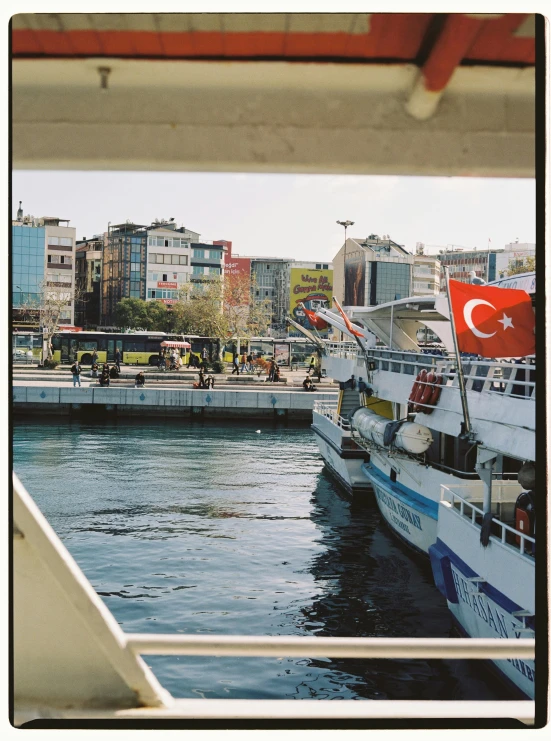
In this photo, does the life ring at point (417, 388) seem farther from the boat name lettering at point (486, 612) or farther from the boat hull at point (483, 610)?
the boat name lettering at point (486, 612)

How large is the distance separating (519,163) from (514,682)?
21.0 ft

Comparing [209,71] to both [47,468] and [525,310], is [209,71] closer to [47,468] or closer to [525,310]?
[525,310]

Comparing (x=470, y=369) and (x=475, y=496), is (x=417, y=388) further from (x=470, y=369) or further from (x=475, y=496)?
(x=475, y=496)

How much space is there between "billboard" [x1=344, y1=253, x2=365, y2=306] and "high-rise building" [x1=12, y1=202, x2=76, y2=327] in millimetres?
29770

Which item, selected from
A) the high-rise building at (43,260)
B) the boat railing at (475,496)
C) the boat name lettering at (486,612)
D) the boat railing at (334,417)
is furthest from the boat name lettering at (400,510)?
the high-rise building at (43,260)

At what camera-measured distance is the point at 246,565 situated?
43.2 ft

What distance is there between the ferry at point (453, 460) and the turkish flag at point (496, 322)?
0.93ft

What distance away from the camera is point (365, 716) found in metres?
2.75

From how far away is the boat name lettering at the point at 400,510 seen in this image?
1287 centimetres

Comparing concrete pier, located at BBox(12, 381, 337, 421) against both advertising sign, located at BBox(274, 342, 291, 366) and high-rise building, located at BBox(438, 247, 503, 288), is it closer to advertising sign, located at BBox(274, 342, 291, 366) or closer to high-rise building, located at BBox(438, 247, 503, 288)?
advertising sign, located at BBox(274, 342, 291, 366)

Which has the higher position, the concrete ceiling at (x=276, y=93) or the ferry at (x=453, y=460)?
the concrete ceiling at (x=276, y=93)

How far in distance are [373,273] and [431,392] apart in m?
72.9

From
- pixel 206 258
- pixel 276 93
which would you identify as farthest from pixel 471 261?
pixel 276 93

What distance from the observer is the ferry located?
7.99 meters
